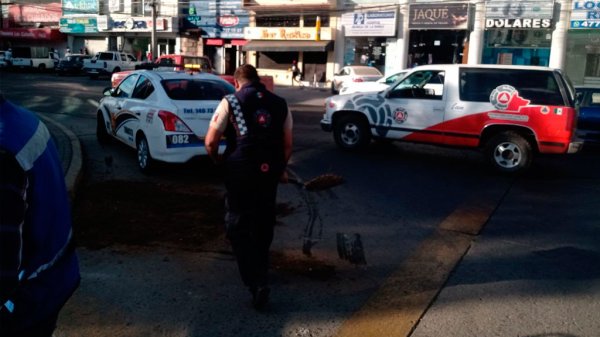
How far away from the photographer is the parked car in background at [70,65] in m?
37.2

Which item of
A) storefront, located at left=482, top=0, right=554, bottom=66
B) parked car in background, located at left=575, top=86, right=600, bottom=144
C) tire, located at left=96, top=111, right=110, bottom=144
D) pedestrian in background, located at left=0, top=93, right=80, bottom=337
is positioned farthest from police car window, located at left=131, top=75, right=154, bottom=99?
storefront, located at left=482, top=0, right=554, bottom=66

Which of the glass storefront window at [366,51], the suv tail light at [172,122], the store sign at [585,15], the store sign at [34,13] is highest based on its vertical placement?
the store sign at [34,13]

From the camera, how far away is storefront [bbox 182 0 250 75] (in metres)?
38.0

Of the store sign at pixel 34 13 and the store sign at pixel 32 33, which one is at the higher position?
the store sign at pixel 34 13

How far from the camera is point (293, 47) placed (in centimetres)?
3403

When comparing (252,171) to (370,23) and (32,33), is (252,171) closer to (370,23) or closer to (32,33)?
(370,23)

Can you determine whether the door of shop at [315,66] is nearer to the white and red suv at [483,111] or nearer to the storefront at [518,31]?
Result: the storefront at [518,31]

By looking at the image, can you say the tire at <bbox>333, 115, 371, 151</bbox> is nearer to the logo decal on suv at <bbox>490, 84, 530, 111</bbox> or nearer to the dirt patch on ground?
the logo decal on suv at <bbox>490, 84, 530, 111</bbox>

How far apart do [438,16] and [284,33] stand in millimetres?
10160

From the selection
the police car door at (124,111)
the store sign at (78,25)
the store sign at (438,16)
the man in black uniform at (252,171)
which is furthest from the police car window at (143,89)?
the store sign at (78,25)

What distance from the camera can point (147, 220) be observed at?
601 centimetres

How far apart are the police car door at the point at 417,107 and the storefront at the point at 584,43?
64.7 ft

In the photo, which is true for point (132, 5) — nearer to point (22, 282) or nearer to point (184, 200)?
point (184, 200)

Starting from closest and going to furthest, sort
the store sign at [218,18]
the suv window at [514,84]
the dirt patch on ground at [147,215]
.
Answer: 1. the dirt patch on ground at [147,215]
2. the suv window at [514,84]
3. the store sign at [218,18]
